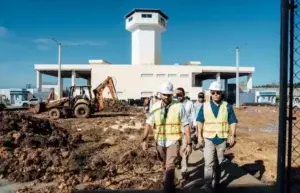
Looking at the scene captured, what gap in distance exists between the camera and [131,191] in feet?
22.6

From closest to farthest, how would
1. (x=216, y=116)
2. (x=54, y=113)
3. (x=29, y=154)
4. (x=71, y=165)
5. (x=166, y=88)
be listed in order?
(x=166, y=88) → (x=216, y=116) → (x=71, y=165) → (x=29, y=154) → (x=54, y=113)

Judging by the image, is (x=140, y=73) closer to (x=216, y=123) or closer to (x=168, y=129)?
(x=216, y=123)

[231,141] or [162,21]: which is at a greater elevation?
[162,21]

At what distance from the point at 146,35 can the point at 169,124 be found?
2468 inches

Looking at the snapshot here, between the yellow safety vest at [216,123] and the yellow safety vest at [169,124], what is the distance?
597 millimetres

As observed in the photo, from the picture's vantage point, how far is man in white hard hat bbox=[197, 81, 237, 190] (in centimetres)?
667

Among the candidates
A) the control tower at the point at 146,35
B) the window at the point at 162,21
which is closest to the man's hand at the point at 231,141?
the control tower at the point at 146,35

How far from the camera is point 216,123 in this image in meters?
→ 6.69

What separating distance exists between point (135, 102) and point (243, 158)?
4325 cm

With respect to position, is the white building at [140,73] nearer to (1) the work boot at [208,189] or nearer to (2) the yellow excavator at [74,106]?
(2) the yellow excavator at [74,106]

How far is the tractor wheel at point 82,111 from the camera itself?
89.5 feet

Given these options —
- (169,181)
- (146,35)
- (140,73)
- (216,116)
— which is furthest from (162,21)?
(169,181)

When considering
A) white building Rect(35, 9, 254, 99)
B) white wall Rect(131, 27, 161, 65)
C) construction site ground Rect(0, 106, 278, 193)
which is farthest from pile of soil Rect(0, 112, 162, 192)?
white wall Rect(131, 27, 161, 65)

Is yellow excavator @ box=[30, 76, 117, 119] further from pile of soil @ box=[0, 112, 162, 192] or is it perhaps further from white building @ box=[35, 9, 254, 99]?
white building @ box=[35, 9, 254, 99]
